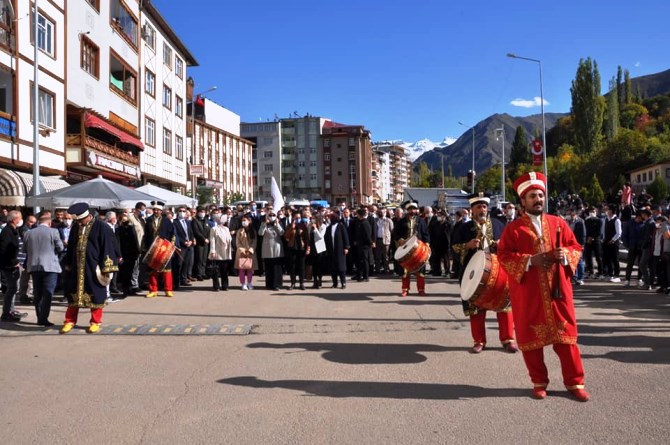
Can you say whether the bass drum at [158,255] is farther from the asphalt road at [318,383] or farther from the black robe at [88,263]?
the black robe at [88,263]

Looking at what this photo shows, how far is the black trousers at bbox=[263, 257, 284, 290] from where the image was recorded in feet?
45.4

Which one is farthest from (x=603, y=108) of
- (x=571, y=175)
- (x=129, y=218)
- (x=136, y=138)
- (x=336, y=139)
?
(x=129, y=218)

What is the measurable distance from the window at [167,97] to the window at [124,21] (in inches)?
255

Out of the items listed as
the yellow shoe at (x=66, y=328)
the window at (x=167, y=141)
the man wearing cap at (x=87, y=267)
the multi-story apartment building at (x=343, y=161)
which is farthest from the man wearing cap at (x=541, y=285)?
the multi-story apartment building at (x=343, y=161)

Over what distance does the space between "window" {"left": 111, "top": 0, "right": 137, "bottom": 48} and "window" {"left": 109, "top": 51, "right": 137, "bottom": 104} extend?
5.35 feet

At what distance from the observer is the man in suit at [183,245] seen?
14266 mm

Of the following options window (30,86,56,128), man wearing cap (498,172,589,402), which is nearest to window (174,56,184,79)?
window (30,86,56,128)

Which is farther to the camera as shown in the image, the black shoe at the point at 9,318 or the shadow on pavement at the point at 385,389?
the black shoe at the point at 9,318

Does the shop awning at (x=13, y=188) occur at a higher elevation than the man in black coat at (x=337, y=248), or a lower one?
higher

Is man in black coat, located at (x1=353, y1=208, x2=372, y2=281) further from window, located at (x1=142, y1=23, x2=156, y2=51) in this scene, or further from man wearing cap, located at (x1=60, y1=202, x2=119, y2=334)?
window, located at (x1=142, y1=23, x2=156, y2=51)

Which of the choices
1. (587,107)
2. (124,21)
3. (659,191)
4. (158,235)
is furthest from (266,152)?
(158,235)

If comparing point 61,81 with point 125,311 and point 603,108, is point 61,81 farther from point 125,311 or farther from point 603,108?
point 603,108

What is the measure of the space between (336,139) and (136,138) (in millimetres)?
85236

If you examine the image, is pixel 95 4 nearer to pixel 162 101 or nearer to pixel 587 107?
pixel 162 101
